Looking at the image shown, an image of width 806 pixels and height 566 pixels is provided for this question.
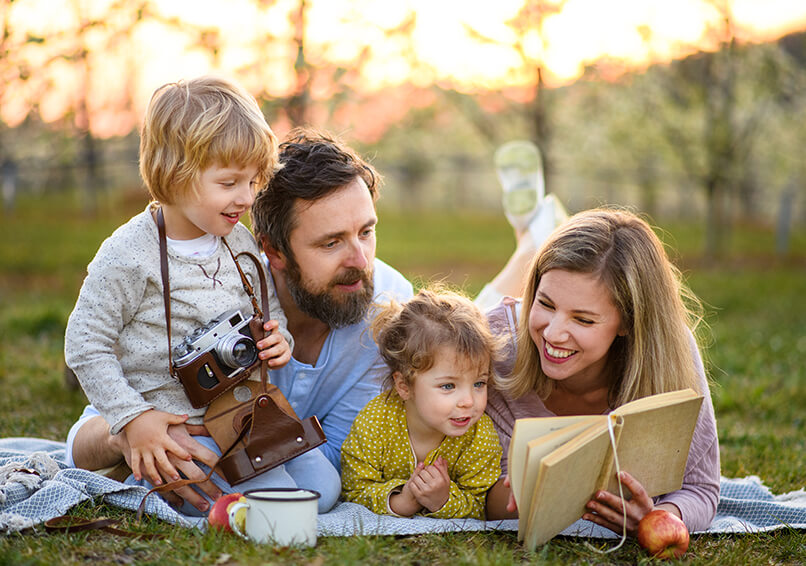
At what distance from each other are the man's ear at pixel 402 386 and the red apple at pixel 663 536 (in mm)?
1036

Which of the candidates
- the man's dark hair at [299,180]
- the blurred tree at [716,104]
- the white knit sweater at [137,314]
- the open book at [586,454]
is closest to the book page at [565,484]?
the open book at [586,454]

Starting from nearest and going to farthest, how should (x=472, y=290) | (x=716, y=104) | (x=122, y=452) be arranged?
(x=122, y=452) < (x=472, y=290) < (x=716, y=104)

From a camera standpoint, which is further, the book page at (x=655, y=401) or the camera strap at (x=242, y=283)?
the camera strap at (x=242, y=283)

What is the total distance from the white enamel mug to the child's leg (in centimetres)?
57

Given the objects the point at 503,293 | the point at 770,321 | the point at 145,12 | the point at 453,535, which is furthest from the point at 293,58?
the point at 770,321

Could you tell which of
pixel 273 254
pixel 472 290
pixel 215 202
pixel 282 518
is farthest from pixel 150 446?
pixel 472 290

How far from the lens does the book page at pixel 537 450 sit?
2635 mm

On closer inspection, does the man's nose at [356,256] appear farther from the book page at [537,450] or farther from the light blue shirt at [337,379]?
the book page at [537,450]

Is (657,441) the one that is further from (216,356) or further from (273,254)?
(273,254)

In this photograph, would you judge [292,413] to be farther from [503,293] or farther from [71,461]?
[503,293]

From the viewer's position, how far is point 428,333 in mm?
3225

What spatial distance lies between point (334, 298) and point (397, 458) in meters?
0.76

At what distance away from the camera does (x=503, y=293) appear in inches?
202

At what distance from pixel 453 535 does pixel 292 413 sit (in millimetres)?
819
